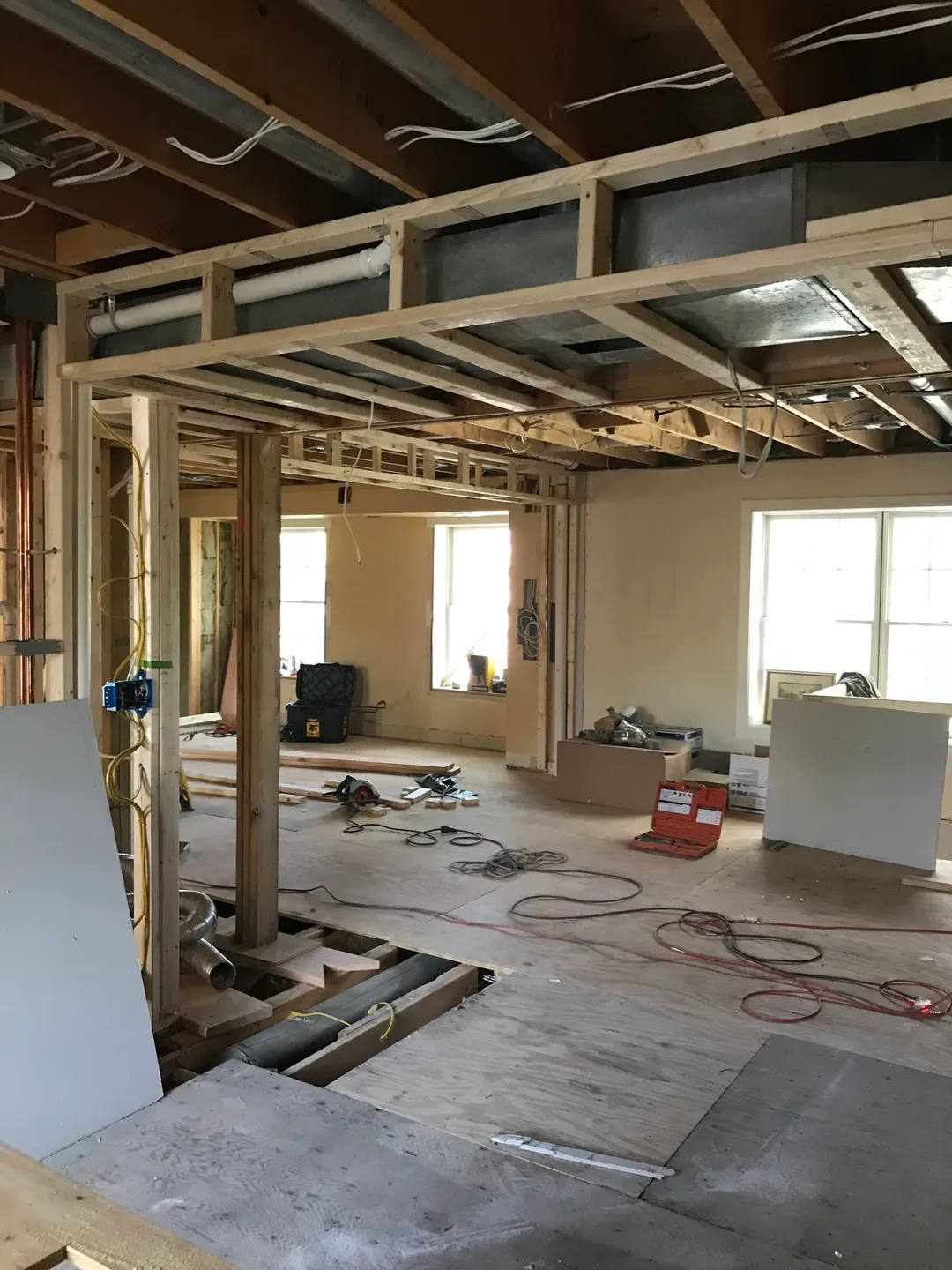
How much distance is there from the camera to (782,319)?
2.59 m

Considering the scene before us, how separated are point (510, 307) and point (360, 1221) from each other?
2245 millimetres

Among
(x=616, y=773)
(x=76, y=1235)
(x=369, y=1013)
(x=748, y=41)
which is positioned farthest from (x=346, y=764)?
(x=748, y=41)

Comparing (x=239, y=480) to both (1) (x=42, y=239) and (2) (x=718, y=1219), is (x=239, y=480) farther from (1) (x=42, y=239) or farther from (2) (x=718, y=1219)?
(2) (x=718, y=1219)

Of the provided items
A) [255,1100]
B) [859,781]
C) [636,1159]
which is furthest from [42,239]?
[859,781]

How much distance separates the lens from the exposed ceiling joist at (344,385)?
2.87 meters

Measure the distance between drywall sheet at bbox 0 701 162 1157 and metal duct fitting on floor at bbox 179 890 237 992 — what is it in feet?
2.59

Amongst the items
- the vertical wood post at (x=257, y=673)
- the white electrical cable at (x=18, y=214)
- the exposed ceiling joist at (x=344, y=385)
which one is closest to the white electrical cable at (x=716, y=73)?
the exposed ceiling joist at (x=344, y=385)

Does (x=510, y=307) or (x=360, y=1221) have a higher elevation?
(x=510, y=307)

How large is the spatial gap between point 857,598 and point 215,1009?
513cm

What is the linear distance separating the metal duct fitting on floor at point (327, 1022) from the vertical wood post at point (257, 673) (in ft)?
2.24

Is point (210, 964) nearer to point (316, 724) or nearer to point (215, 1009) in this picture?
point (215, 1009)

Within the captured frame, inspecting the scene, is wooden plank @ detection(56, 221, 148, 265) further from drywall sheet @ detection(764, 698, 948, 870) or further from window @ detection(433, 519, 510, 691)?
window @ detection(433, 519, 510, 691)

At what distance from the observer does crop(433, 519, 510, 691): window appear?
9.25 m

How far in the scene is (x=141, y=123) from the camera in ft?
7.25
